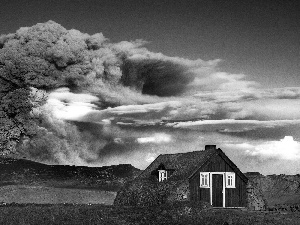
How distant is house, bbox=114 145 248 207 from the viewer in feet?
183

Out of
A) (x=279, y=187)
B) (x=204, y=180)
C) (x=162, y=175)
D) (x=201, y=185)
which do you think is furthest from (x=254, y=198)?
(x=279, y=187)

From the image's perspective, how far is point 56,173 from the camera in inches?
5069

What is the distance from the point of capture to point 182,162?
6084cm

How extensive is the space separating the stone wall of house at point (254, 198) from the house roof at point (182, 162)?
16.3 feet

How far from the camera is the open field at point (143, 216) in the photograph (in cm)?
4428

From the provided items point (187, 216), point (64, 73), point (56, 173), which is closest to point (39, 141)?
point (64, 73)

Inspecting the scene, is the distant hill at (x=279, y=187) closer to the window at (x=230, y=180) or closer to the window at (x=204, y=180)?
the window at (x=230, y=180)

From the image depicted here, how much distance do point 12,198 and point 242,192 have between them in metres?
36.2

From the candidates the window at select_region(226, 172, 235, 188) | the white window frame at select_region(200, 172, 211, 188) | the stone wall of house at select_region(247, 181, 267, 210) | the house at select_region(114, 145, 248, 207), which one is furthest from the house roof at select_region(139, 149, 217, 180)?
the stone wall of house at select_region(247, 181, 267, 210)

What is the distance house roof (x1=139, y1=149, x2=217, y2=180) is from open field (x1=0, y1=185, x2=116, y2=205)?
50.7 ft

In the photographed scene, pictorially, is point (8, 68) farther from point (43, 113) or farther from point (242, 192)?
point (242, 192)

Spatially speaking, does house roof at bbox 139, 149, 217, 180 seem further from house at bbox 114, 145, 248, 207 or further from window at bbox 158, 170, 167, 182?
window at bbox 158, 170, 167, 182

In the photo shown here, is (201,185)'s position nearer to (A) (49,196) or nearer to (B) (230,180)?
(B) (230,180)

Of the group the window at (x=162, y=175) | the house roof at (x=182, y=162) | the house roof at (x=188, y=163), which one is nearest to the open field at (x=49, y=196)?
the house roof at (x=182, y=162)
